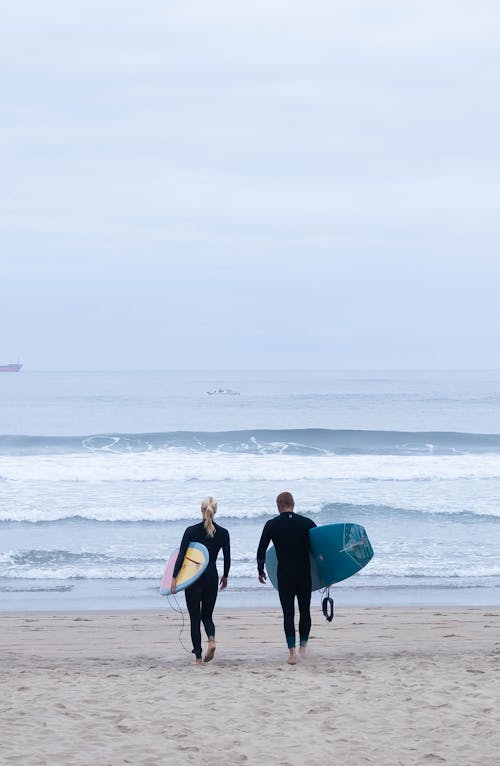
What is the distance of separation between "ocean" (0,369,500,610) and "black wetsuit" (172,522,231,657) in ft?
11.3

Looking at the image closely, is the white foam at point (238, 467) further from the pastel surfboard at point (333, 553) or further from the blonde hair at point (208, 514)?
the blonde hair at point (208, 514)

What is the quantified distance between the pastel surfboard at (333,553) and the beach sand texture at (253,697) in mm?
679

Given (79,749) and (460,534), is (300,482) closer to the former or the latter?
(460,534)

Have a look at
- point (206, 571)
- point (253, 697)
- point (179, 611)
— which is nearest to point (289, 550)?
point (206, 571)

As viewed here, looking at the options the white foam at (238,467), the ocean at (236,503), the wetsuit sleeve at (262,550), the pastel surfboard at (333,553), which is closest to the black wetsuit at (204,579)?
the wetsuit sleeve at (262,550)

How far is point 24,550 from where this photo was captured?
540 inches

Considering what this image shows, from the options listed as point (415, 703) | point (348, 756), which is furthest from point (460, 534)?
point (348, 756)

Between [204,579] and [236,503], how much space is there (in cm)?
1133

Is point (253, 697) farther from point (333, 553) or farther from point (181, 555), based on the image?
point (333, 553)

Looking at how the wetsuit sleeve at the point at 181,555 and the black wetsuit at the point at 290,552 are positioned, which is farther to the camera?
the wetsuit sleeve at the point at 181,555

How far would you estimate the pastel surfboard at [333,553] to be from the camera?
7.72 metres

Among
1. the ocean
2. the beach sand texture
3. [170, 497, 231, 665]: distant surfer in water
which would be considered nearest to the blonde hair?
[170, 497, 231, 665]: distant surfer in water

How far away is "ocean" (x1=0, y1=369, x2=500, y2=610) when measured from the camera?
11672 millimetres

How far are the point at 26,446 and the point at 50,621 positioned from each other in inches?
978
